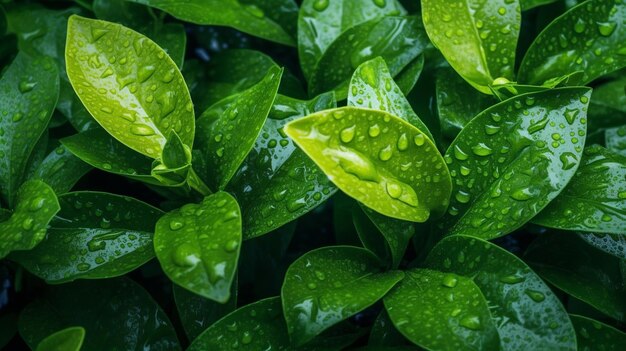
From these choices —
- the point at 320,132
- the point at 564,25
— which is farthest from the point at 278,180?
the point at 564,25

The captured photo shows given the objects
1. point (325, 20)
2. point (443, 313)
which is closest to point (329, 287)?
point (443, 313)

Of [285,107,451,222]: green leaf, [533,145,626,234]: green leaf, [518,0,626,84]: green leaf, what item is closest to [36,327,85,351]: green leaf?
[285,107,451,222]: green leaf

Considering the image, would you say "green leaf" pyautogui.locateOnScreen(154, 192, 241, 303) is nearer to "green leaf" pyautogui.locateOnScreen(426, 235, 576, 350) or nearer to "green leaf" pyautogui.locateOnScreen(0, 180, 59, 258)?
"green leaf" pyautogui.locateOnScreen(0, 180, 59, 258)

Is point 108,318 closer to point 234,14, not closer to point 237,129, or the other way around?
point 237,129

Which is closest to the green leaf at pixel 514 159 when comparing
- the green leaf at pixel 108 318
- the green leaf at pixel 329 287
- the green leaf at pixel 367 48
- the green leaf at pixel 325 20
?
the green leaf at pixel 329 287

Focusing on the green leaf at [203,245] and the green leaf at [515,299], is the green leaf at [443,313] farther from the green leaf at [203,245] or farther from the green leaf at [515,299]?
the green leaf at [203,245]

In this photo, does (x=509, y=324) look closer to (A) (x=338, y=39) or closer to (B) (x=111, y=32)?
(A) (x=338, y=39)

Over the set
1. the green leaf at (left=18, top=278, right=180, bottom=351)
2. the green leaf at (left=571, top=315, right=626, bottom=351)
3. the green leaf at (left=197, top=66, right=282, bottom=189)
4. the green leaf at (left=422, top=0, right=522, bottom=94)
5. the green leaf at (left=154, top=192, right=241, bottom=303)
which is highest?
the green leaf at (left=422, top=0, right=522, bottom=94)
